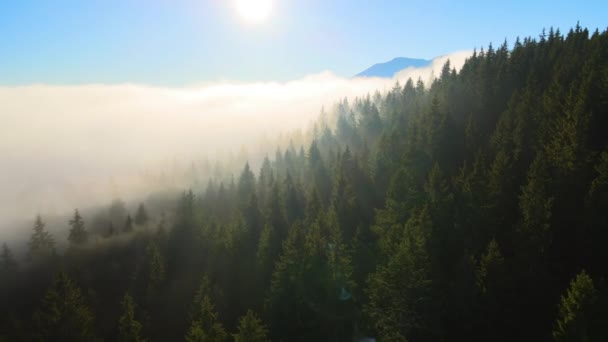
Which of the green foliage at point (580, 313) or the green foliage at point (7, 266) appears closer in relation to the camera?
the green foliage at point (580, 313)

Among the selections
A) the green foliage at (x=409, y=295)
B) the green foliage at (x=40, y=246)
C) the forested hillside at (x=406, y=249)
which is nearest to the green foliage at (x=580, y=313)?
the forested hillside at (x=406, y=249)

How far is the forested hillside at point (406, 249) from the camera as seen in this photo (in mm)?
30547

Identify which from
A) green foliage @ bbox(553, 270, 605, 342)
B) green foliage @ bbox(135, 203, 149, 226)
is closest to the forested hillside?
green foliage @ bbox(553, 270, 605, 342)

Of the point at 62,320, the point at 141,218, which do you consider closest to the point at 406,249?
the point at 62,320

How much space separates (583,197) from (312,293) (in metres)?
27.5

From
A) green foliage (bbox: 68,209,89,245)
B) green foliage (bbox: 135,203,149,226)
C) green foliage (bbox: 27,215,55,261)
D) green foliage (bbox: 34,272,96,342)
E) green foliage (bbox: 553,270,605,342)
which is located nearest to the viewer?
green foliage (bbox: 553,270,605,342)

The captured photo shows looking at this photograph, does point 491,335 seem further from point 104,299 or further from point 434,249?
point 104,299

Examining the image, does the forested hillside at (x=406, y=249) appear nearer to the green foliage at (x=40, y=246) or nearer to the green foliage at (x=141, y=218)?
the green foliage at (x=40, y=246)

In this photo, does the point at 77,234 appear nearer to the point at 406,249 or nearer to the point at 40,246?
the point at 40,246

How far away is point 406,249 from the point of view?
29.5 m

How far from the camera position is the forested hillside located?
3055 centimetres

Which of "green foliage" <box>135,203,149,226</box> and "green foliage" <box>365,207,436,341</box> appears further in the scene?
"green foliage" <box>135,203,149,226</box>

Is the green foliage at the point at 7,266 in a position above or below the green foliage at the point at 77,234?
below

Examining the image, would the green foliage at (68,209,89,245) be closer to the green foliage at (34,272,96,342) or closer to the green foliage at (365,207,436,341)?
the green foliage at (34,272,96,342)
